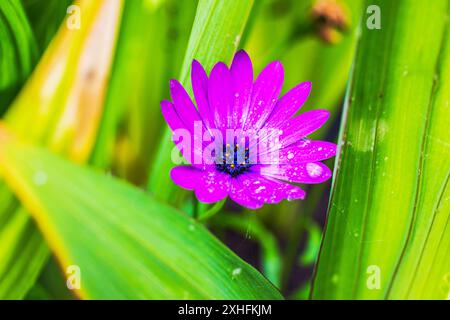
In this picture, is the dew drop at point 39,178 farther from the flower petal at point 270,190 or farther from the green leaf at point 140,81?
the flower petal at point 270,190

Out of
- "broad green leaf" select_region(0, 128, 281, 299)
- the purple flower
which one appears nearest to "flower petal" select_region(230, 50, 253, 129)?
the purple flower

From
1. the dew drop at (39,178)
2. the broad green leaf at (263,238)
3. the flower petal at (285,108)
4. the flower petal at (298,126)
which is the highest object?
the flower petal at (285,108)

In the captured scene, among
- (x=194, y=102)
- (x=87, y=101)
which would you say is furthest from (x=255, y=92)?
(x=87, y=101)

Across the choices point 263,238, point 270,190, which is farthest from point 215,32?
point 263,238

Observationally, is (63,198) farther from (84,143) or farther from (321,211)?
(321,211)

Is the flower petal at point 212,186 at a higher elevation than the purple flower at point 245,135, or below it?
below

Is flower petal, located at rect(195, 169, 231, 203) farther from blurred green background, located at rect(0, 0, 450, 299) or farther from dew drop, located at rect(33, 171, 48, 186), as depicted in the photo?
dew drop, located at rect(33, 171, 48, 186)

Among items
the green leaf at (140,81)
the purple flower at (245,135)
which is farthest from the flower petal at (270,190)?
the green leaf at (140,81)

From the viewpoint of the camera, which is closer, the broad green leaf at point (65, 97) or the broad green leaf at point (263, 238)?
the broad green leaf at point (65, 97)
